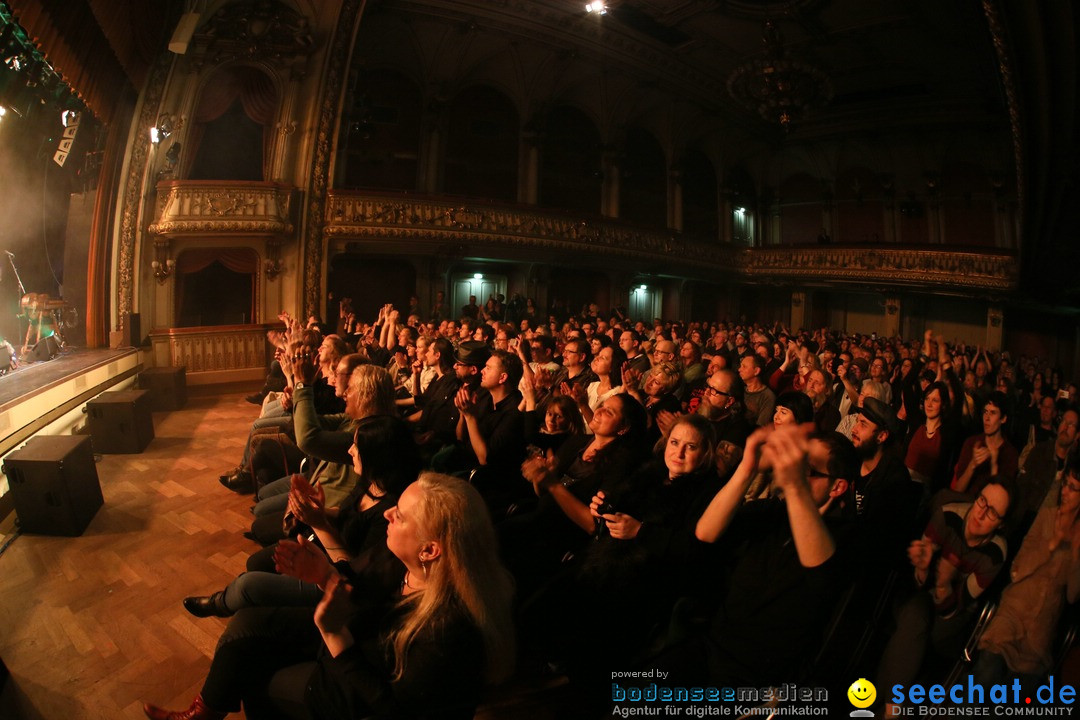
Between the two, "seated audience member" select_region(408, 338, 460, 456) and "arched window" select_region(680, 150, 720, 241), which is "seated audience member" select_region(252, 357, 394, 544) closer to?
"seated audience member" select_region(408, 338, 460, 456)

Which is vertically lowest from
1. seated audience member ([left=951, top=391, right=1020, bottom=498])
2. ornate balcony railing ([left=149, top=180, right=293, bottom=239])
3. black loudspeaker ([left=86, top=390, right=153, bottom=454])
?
black loudspeaker ([left=86, top=390, right=153, bottom=454])

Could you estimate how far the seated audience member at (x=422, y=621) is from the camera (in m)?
1.32

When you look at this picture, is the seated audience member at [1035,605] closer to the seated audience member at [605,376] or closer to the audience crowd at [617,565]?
the audience crowd at [617,565]

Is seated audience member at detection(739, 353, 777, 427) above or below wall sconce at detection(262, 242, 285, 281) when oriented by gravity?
below

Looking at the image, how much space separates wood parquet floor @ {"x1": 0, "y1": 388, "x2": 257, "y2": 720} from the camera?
2.27 m

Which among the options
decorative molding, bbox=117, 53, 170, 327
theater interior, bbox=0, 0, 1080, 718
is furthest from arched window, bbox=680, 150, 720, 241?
decorative molding, bbox=117, 53, 170, 327

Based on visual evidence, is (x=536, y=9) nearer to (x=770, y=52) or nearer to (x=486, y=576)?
(x=770, y=52)

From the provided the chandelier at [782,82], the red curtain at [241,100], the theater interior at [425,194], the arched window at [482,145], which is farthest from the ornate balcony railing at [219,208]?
the chandelier at [782,82]

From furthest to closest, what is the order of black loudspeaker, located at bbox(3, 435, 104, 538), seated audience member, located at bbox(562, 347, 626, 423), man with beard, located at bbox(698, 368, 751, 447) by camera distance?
seated audience member, located at bbox(562, 347, 626, 423)
black loudspeaker, located at bbox(3, 435, 104, 538)
man with beard, located at bbox(698, 368, 751, 447)

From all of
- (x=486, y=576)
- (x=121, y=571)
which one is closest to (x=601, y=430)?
(x=486, y=576)

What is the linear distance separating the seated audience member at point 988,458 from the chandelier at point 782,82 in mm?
7782

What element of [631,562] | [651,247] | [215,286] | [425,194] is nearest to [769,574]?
[631,562]

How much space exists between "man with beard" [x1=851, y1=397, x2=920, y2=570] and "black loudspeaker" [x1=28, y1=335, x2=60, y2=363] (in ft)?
30.1

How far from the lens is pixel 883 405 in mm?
2605
